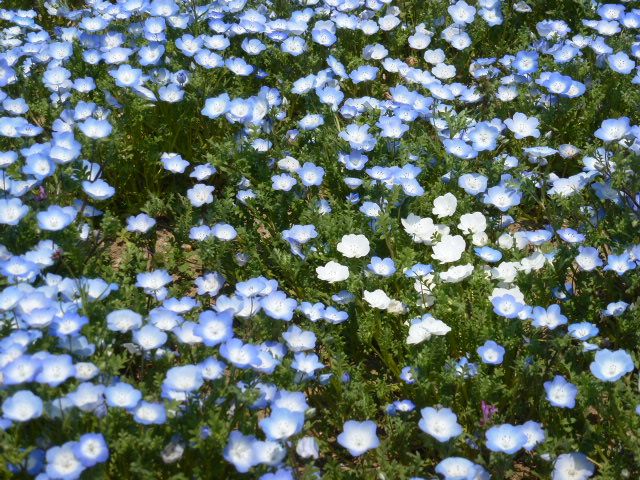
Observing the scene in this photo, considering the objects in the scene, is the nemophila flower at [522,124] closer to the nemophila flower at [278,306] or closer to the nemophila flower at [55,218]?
the nemophila flower at [278,306]

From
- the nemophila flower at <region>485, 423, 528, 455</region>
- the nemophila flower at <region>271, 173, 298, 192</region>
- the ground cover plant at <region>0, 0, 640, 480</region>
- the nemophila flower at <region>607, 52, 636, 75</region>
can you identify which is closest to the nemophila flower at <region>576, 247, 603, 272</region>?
the ground cover plant at <region>0, 0, 640, 480</region>

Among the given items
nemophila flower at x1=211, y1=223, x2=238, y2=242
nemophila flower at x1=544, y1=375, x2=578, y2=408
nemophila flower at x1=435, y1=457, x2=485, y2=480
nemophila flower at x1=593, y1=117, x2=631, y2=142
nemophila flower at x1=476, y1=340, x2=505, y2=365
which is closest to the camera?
nemophila flower at x1=435, y1=457, x2=485, y2=480

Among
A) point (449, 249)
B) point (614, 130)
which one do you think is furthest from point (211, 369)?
point (614, 130)

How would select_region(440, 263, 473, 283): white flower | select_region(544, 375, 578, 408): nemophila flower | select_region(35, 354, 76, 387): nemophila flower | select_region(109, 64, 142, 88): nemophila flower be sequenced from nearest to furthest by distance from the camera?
select_region(35, 354, 76, 387): nemophila flower, select_region(544, 375, 578, 408): nemophila flower, select_region(440, 263, 473, 283): white flower, select_region(109, 64, 142, 88): nemophila flower

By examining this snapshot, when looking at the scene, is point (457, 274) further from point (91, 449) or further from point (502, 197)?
point (91, 449)

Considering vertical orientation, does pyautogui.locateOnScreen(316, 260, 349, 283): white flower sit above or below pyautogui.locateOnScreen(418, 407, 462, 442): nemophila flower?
below

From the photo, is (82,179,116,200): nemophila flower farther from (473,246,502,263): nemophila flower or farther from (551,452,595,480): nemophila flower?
(551,452,595,480): nemophila flower

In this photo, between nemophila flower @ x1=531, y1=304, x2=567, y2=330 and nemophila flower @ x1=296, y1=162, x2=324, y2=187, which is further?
nemophila flower @ x1=296, y1=162, x2=324, y2=187

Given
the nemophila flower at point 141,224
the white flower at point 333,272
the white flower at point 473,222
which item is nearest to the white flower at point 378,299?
the white flower at point 333,272
